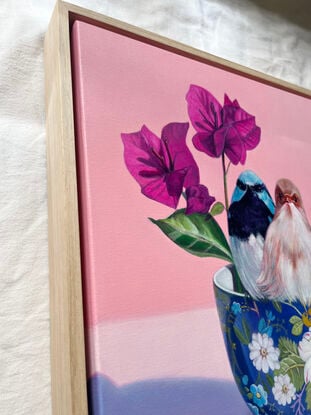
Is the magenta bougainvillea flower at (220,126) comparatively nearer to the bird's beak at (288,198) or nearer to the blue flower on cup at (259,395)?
the bird's beak at (288,198)

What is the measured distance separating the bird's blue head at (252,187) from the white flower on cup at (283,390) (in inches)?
9.7

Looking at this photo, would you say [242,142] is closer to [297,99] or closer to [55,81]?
[297,99]

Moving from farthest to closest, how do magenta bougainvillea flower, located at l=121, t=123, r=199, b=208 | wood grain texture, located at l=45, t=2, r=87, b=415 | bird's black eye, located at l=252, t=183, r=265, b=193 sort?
bird's black eye, located at l=252, t=183, r=265, b=193
magenta bougainvillea flower, located at l=121, t=123, r=199, b=208
wood grain texture, located at l=45, t=2, r=87, b=415

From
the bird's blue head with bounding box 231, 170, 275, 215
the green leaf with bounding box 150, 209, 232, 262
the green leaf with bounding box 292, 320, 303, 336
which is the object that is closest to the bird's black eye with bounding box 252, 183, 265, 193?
the bird's blue head with bounding box 231, 170, 275, 215

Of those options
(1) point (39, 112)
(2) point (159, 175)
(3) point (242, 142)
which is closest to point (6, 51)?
(1) point (39, 112)

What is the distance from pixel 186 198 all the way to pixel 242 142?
0.52 feet

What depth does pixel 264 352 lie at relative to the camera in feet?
2.04

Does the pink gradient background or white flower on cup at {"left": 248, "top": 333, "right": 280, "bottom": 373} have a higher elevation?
the pink gradient background

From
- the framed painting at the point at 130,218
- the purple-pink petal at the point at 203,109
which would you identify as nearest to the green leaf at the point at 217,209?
the framed painting at the point at 130,218

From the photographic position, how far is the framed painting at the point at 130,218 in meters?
0.50

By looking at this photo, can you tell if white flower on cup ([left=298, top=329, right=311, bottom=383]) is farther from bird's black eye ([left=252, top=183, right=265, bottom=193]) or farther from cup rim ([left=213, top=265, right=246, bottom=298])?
bird's black eye ([left=252, top=183, right=265, bottom=193])

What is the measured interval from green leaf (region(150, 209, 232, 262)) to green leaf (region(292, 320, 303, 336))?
145mm

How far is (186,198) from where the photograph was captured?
630 millimetres

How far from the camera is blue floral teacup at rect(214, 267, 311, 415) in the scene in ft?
1.97
